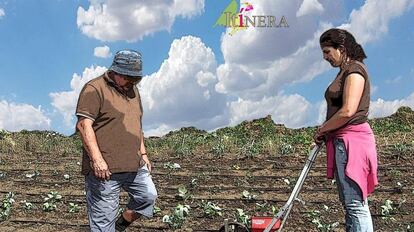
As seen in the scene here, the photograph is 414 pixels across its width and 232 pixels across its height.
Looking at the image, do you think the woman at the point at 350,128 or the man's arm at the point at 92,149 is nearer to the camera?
the woman at the point at 350,128

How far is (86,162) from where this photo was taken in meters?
3.99

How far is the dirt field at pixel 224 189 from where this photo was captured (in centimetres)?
610

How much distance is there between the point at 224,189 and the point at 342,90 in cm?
381

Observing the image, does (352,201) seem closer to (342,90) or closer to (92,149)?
(342,90)

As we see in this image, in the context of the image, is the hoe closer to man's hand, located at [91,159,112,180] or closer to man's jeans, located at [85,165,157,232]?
man's jeans, located at [85,165,157,232]

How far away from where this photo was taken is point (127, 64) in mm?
3941

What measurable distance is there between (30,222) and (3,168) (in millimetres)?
4154

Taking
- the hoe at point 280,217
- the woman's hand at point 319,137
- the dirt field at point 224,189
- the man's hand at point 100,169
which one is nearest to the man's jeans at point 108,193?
the man's hand at point 100,169

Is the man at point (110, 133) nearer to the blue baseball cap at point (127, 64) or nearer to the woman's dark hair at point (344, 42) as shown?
the blue baseball cap at point (127, 64)

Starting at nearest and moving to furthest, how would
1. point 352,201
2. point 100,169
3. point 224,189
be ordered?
1. point 352,201
2. point 100,169
3. point 224,189

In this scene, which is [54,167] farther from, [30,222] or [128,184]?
[128,184]

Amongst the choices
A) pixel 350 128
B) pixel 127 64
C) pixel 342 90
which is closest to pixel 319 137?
pixel 350 128

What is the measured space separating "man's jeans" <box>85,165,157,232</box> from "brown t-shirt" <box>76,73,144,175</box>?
9cm

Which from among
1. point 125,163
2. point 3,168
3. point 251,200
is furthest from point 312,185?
point 3,168
